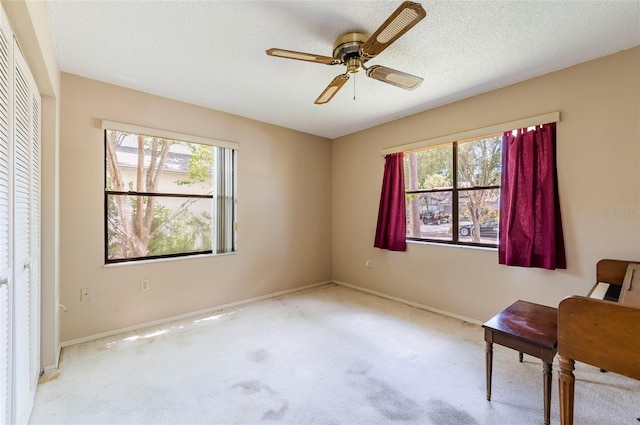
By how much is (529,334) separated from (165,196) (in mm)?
3463

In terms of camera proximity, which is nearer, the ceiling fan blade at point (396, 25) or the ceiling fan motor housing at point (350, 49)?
the ceiling fan blade at point (396, 25)

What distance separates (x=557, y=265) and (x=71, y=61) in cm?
457

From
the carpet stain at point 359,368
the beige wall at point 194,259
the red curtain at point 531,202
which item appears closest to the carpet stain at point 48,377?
the beige wall at point 194,259

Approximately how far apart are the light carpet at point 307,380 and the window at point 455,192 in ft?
3.48

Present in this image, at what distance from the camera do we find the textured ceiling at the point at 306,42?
173 cm

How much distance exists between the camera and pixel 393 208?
12.1 ft

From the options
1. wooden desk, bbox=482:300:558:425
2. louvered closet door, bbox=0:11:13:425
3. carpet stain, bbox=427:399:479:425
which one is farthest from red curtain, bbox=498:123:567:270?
louvered closet door, bbox=0:11:13:425

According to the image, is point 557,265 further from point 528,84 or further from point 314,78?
point 314,78

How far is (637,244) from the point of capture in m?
2.12

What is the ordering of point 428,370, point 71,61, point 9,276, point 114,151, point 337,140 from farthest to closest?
point 337,140
point 114,151
point 71,61
point 428,370
point 9,276

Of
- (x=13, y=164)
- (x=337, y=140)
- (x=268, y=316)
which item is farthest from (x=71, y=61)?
(x=337, y=140)

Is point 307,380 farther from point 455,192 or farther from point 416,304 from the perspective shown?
point 455,192

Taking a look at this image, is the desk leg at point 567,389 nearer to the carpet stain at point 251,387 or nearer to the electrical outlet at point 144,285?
the carpet stain at point 251,387

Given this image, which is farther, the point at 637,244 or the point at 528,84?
the point at 528,84
